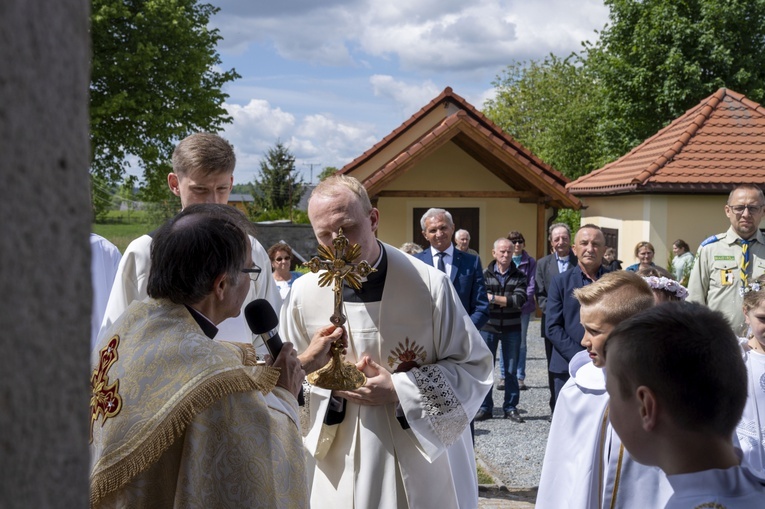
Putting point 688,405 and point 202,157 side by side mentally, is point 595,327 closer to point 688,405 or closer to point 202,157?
point 688,405

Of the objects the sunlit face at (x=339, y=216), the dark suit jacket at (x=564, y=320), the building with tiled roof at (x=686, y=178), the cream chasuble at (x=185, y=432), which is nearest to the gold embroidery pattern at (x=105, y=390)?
the cream chasuble at (x=185, y=432)

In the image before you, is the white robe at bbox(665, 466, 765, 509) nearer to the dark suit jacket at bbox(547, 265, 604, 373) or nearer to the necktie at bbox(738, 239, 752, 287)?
the dark suit jacket at bbox(547, 265, 604, 373)

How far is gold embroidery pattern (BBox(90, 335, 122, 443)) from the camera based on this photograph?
1.99 m

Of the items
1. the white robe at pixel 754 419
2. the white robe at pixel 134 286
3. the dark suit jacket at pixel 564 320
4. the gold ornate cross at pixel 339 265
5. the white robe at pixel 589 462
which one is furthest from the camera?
the dark suit jacket at pixel 564 320

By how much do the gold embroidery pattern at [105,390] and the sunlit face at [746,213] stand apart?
5.24 metres

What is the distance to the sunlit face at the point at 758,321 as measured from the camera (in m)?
3.85

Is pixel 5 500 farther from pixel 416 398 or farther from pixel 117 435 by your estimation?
pixel 416 398

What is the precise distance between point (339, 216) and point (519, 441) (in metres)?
5.40

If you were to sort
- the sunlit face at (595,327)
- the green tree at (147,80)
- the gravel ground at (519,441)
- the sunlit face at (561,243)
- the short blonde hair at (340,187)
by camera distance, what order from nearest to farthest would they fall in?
the sunlit face at (595,327) < the short blonde hair at (340,187) < the gravel ground at (519,441) < the sunlit face at (561,243) < the green tree at (147,80)

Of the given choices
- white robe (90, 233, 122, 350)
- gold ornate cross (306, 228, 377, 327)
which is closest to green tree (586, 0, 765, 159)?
white robe (90, 233, 122, 350)

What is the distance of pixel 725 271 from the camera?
611 centimetres

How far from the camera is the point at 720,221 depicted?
1645 cm

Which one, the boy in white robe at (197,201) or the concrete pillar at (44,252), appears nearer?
the concrete pillar at (44,252)

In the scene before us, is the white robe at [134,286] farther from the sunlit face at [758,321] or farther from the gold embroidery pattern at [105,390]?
the sunlit face at [758,321]
